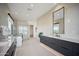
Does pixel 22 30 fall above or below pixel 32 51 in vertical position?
above

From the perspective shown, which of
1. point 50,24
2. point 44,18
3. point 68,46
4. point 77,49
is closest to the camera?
point 77,49

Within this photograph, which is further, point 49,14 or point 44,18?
point 44,18

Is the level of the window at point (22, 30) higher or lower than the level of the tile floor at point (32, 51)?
higher

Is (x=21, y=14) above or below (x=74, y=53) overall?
above

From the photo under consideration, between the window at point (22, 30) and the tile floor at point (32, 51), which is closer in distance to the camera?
the tile floor at point (32, 51)

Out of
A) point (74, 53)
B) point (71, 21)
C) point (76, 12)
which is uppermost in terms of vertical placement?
point (76, 12)

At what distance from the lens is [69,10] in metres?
3.90

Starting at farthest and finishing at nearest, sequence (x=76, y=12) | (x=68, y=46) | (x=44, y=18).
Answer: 1. (x=44, y=18)
2. (x=76, y=12)
3. (x=68, y=46)

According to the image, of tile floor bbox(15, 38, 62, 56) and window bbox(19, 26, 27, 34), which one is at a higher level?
window bbox(19, 26, 27, 34)

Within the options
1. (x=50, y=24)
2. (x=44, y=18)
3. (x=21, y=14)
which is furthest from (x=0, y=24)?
(x=44, y=18)

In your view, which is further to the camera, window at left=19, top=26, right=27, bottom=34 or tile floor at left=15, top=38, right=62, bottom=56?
window at left=19, top=26, right=27, bottom=34

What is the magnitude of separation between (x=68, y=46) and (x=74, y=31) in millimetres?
913

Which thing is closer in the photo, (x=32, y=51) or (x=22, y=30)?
(x=32, y=51)

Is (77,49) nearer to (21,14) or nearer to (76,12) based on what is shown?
(76,12)
